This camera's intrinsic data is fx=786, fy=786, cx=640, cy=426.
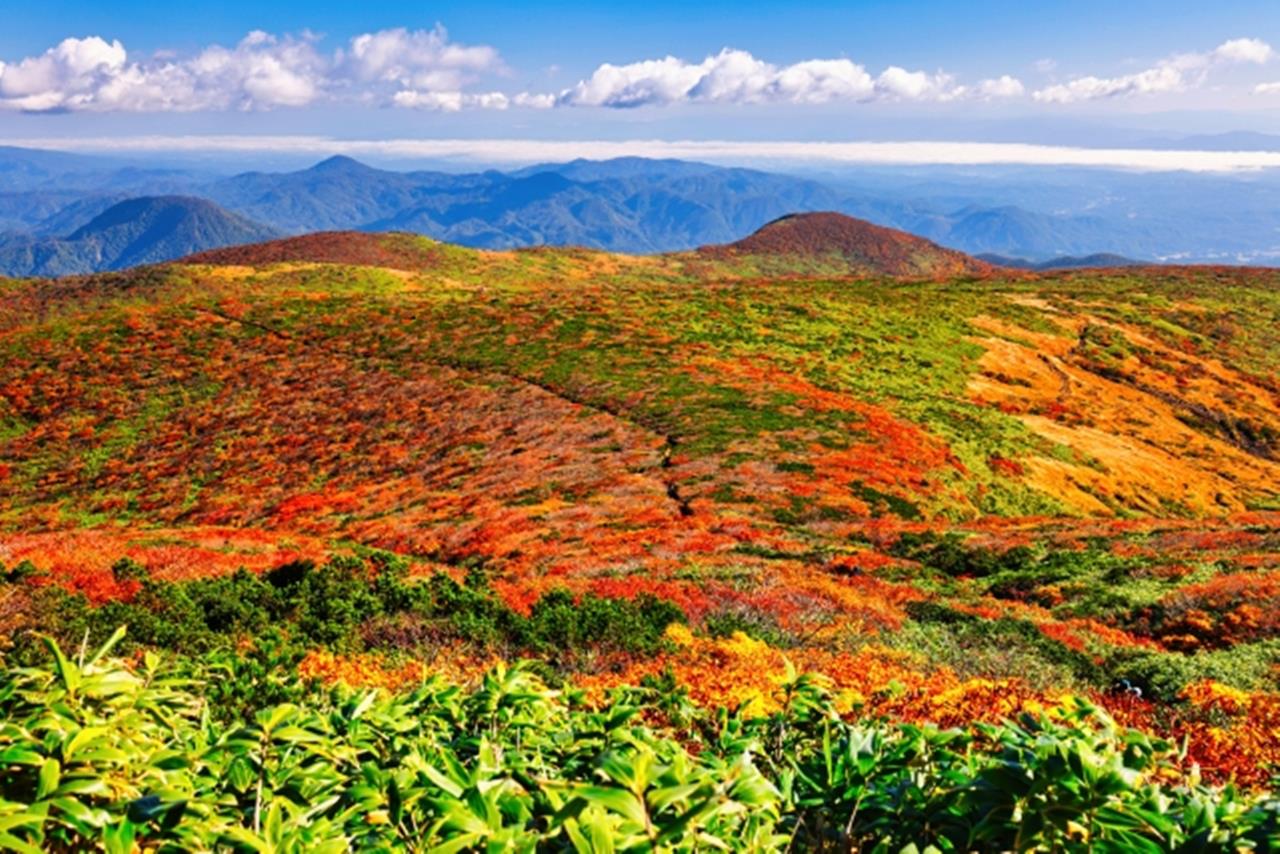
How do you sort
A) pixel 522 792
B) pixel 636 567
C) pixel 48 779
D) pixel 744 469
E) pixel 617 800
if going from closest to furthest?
pixel 617 800 < pixel 48 779 < pixel 522 792 < pixel 636 567 < pixel 744 469

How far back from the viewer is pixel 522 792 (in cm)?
306

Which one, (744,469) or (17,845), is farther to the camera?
(744,469)

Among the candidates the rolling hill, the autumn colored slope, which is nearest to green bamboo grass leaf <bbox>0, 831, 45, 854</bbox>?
the rolling hill

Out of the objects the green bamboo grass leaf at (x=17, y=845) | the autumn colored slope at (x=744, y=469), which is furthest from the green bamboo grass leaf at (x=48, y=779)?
the autumn colored slope at (x=744, y=469)

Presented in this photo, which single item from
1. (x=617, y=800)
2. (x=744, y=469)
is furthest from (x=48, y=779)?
(x=744, y=469)

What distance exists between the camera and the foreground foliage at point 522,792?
2287 millimetres

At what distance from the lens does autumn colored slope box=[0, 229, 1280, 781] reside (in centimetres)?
1523

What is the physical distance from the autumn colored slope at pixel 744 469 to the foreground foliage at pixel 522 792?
5250mm

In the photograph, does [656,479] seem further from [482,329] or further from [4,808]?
[482,329]

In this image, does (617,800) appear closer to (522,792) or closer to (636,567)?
(522,792)

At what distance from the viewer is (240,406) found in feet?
184

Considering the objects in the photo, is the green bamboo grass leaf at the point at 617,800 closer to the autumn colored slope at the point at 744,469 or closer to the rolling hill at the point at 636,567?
the rolling hill at the point at 636,567

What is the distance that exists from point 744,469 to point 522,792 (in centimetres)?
3443

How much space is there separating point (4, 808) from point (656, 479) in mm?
33917
